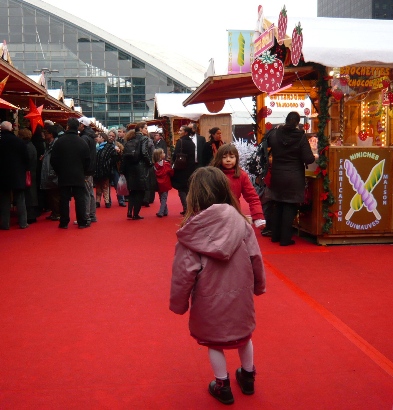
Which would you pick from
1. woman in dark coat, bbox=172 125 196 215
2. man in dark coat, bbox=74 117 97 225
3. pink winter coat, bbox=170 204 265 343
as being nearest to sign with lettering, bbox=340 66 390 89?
woman in dark coat, bbox=172 125 196 215

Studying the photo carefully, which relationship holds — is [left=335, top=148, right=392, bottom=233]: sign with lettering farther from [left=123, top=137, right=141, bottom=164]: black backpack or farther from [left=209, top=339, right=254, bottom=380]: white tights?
[left=209, top=339, right=254, bottom=380]: white tights

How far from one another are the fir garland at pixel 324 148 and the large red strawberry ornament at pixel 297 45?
0.60 metres

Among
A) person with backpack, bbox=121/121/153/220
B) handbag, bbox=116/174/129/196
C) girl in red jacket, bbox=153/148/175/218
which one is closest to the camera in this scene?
person with backpack, bbox=121/121/153/220

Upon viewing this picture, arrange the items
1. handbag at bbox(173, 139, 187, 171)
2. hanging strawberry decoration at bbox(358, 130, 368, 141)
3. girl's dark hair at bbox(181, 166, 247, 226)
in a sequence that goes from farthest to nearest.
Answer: handbag at bbox(173, 139, 187, 171) → hanging strawberry decoration at bbox(358, 130, 368, 141) → girl's dark hair at bbox(181, 166, 247, 226)

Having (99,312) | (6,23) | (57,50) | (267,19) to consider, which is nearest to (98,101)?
(57,50)

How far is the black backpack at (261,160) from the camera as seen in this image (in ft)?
27.4

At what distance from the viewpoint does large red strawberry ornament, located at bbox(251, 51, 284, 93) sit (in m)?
7.49

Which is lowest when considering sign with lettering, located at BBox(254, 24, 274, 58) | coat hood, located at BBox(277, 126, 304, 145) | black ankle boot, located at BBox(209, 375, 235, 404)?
black ankle boot, located at BBox(209, 375, 235, 404)

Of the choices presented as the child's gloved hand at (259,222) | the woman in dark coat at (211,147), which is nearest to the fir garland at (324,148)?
the child's gloved hand at (259,222)

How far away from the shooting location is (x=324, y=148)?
7.83 metres

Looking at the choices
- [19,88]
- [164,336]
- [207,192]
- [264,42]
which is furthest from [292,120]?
[19,88]

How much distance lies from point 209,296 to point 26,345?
178cm

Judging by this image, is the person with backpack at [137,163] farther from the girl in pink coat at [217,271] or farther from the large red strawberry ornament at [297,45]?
the girl in pink coat at [217,271]

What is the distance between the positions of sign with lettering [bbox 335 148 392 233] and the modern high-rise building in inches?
3222
